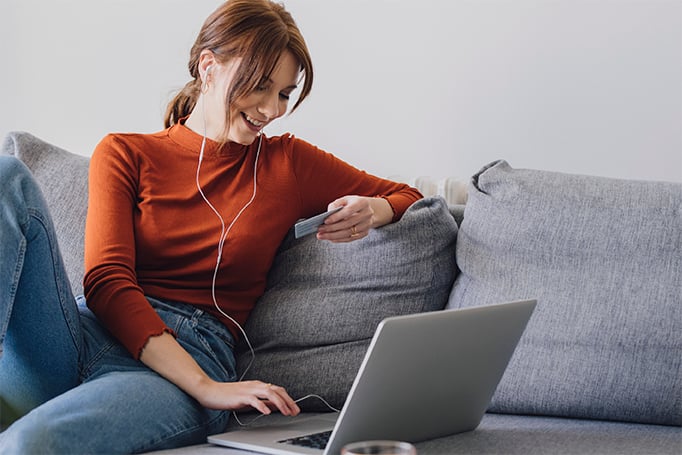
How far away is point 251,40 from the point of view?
1.75 m

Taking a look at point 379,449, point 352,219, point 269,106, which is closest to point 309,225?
point 352,219

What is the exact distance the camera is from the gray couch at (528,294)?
5.10ft

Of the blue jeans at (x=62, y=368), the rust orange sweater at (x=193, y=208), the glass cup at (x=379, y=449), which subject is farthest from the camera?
the rust orange sweater at (x=193, y=208)

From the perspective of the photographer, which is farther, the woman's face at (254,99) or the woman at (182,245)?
the woman's face at (254,99)

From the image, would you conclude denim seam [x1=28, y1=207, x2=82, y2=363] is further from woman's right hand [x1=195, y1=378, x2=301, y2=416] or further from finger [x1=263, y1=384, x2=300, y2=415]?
finger [x1=263, y1=384, x2=300, y2=415]

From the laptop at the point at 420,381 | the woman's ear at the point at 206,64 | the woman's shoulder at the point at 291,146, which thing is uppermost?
the woman's ear at the point at 206,64

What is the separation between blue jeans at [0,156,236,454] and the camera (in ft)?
4.33

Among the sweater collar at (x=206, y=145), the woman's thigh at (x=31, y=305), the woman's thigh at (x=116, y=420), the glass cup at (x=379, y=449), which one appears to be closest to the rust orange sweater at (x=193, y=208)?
the sweater collar at (x=206, y=145)

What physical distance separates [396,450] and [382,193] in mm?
1168

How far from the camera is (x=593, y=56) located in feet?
6.71

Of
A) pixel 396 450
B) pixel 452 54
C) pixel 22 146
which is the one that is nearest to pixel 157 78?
pixel 22 146

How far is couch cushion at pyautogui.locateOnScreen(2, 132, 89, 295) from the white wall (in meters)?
0.60

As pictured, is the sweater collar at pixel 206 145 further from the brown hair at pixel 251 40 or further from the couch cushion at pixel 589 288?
the couch cushion at pixel 589 288

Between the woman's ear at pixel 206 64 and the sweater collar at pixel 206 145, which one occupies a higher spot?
the woman's ear at pixel 206 64
